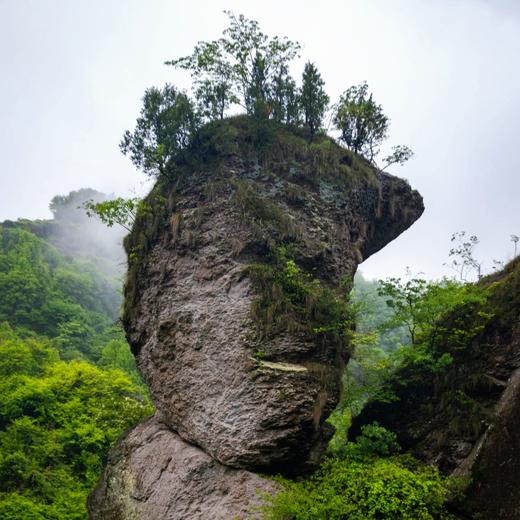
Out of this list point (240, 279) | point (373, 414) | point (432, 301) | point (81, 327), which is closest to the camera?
point (432, 301)

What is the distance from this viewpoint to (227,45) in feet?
60.5

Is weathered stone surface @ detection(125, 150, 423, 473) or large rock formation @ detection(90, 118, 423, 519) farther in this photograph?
large rock formation @ detection(90, 118, 423, 519)

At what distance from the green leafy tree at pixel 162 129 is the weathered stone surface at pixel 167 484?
→ 936 cm

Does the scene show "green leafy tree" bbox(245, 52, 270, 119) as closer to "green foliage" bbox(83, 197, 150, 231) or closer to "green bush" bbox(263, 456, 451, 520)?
"green foliage" bbox(83, 197, 150, 231)

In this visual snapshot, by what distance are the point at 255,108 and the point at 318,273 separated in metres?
7.66

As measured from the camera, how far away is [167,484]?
39.3 feet

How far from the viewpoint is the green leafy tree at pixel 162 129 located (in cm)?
1691

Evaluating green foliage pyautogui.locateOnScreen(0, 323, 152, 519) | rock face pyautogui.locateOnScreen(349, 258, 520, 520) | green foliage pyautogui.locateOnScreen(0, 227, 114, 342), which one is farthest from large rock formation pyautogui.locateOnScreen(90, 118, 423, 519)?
green foliage pyautogui.locateOnScreen(0, 227, 114, 342)

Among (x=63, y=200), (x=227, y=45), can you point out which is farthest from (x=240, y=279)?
(x=63, y=200)

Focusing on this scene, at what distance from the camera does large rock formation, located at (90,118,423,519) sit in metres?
11.4

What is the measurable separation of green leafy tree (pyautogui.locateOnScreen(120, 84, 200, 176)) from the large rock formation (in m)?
0.77

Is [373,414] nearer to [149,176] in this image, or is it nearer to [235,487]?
[235,487]

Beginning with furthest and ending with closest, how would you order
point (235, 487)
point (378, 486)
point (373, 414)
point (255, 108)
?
point (255, 108), point (373, 414), point (235, 487), point (378, 486)

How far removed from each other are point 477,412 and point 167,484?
8.23 m
